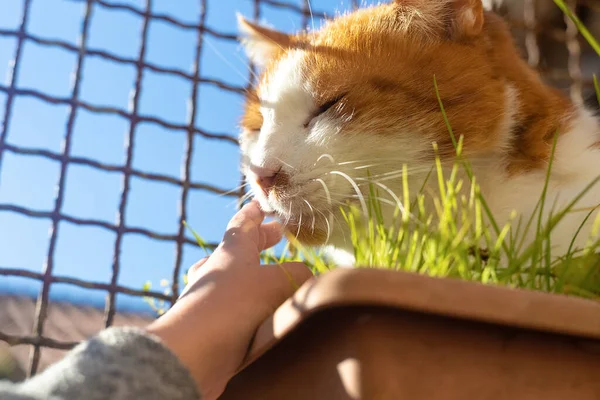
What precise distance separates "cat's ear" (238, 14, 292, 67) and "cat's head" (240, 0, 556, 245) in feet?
0.45

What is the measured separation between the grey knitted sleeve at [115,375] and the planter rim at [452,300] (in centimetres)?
11

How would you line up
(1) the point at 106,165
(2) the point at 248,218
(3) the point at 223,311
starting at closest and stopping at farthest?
(3) the point at 223,311 < (2) the point at 248,218 < (1) the point at 106,165

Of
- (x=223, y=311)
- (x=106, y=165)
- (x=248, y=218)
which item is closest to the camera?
(x=223, y=311)

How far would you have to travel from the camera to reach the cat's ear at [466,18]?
0.74 m

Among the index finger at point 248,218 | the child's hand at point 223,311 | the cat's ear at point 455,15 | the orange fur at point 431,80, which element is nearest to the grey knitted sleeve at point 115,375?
the child's hand at point 223,311

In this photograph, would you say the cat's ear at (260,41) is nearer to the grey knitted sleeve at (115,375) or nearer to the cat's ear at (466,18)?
the cat's ear at (466,18)

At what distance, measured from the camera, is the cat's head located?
2.23 ft

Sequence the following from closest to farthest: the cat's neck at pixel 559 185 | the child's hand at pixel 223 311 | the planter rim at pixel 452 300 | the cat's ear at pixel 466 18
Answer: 1. the planter rim at pixel 452 300
2. the child's hand at pixel 223 311
3. the cat's neck at pixel 559 185
4. the cat's ear at pixel 466 18

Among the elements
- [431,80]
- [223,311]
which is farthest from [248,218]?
[431,80]

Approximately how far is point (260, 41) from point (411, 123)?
1.29 ft

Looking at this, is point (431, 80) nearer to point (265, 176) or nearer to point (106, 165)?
point (265, 176)

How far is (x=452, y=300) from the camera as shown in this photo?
38cm

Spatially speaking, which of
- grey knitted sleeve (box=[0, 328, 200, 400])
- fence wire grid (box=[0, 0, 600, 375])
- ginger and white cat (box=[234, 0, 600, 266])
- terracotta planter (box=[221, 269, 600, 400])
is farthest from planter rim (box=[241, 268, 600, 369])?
fence wire grid (box=[0, 0, 600, 375])

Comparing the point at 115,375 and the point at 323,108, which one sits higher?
the point at 323,108
